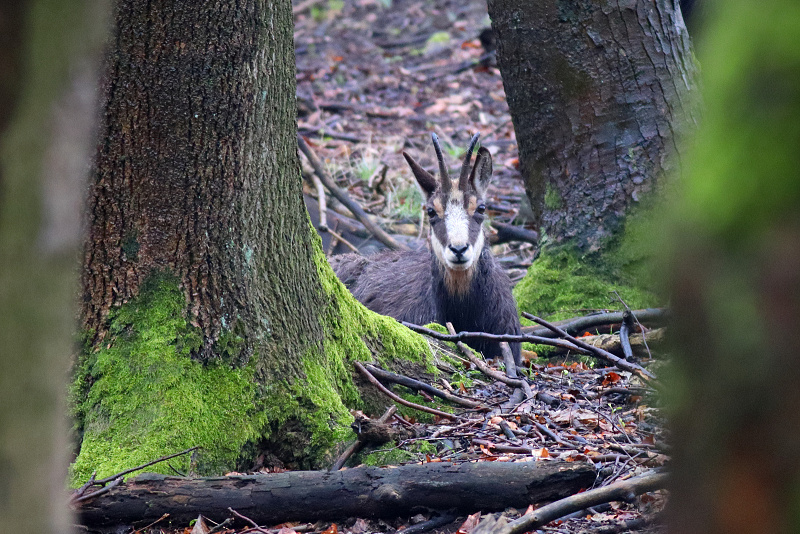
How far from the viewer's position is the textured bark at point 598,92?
22.1 feet

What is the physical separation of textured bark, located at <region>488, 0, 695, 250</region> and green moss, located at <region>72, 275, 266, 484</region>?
4217 mm

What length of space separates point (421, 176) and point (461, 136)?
21.9ft

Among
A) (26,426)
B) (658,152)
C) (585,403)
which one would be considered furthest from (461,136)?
(26,426)

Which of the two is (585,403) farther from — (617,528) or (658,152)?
(658,152)

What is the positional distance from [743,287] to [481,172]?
6954mm

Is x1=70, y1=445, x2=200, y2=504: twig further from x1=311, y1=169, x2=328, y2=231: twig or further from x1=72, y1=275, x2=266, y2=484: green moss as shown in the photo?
x1=311, y1=169, x2=328, y2=231: twig

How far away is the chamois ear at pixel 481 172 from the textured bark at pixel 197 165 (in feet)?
12.9

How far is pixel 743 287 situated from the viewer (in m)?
1.03

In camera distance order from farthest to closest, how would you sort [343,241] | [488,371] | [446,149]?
[446,149]
[343,241]
[488,371]

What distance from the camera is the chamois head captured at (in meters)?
7.24

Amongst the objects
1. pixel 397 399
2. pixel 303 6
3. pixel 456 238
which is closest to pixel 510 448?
pixel 397 399

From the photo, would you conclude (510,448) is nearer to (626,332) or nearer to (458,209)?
(626,332)

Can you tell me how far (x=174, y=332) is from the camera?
149 inches

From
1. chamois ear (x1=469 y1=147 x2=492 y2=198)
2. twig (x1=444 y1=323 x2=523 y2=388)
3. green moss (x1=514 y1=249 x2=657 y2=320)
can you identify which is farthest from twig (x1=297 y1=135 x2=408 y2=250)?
twig (x1=444 y1=323 x2=523 y2=388)
